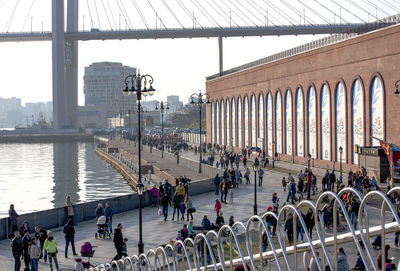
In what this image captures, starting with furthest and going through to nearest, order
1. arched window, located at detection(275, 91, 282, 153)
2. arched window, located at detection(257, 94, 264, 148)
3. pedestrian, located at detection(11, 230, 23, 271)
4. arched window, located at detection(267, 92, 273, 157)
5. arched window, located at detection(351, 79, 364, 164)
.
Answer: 1. arched window, located at detection(257, 94, 264, 148)
2. arched window, located at detection(267, 92, 273, 157)
3. arched window, located at detection(275, 91, 282, 153)
4. arched window, located at detection(351, 79, 364, 164)
5. pedestrian, located at detection(11, 230, 23, 271)

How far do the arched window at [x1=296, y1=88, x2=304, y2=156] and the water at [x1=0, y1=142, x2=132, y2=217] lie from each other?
13.1 metres

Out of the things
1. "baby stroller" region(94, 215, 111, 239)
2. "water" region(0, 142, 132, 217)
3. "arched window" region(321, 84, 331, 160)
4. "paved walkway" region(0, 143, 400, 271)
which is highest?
"arched window" region(321, 84, 331, 160)

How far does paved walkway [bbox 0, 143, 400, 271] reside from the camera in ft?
52.4

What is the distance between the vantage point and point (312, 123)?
145 ft

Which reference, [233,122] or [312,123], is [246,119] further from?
[312,123]

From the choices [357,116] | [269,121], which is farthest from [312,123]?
[269,121]

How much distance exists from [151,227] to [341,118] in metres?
22.5

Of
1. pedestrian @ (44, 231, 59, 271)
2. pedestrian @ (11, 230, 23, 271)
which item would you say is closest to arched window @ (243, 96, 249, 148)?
pedestrian @ (44, 231, 59, 271)

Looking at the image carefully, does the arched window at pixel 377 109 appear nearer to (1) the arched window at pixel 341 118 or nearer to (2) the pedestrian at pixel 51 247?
(1) the arched window at pixel 341 118

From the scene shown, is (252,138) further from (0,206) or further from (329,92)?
(0,206)

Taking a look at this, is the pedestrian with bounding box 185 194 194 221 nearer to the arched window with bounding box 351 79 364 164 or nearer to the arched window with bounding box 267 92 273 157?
the arched window with bounding box 351 79 364 164

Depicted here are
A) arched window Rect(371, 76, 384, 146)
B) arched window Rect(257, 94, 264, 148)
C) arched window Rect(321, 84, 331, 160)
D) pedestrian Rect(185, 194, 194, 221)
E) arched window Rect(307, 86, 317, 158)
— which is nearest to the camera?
pedestrian Rect(185, 194, 194, 221)

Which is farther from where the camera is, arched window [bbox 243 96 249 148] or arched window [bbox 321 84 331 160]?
arched window [bbox 243 96 249 148]

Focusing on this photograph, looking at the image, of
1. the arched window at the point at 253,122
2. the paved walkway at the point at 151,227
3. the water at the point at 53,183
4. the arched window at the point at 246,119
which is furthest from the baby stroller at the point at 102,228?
the arched window at the point at 246,119
